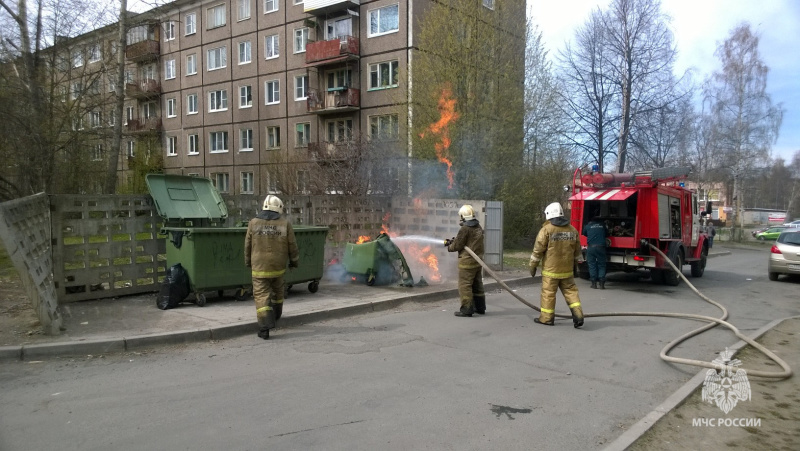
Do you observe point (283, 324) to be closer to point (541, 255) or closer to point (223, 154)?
point (541, 255)

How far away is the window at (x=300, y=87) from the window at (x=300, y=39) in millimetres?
1536

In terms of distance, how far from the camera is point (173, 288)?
25.0 ft

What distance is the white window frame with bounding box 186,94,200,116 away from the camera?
3553 cm

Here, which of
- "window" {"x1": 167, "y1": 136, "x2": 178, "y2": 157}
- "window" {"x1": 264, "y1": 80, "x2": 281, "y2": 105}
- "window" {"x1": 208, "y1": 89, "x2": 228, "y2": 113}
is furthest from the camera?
"window" {"x1": 167, "y1": 136, "x2": 178, "y2": 157}

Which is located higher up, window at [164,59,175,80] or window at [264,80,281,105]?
window at [164,59,175,80]

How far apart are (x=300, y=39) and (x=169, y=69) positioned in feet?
42.3

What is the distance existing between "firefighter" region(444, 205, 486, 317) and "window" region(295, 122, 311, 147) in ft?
75.6

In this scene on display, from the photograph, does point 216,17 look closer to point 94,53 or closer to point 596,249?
point 94,53

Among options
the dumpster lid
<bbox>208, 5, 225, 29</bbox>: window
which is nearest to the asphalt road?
the dumpster lid

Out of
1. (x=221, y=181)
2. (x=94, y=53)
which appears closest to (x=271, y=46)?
(x=221, y=181)

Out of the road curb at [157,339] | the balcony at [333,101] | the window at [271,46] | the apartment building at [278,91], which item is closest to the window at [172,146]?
the apartment building at [278,91]

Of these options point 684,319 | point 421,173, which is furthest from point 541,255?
point 421,173

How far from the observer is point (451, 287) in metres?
10.5

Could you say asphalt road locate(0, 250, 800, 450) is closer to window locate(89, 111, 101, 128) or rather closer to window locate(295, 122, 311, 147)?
window locate(89, 111, 101, 128)
